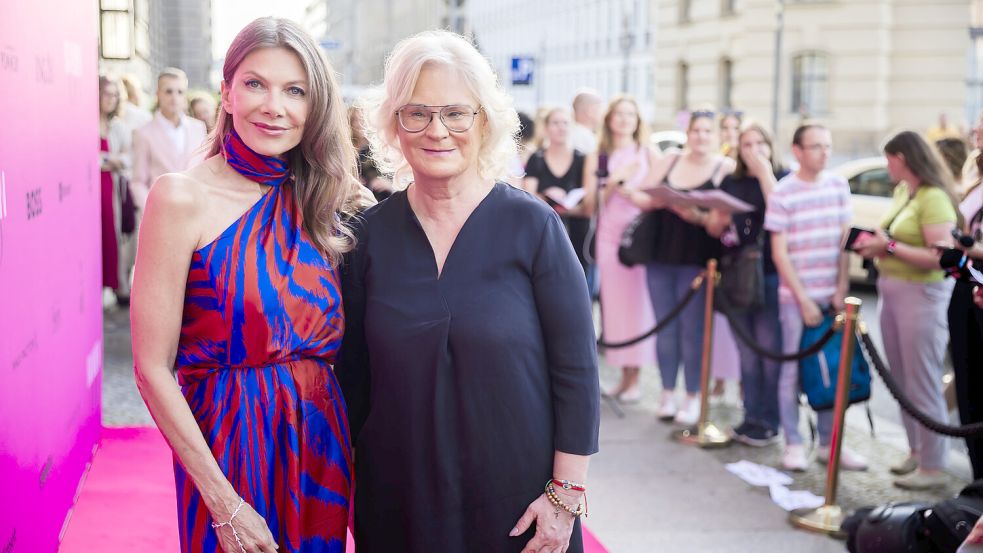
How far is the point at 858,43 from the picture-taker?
30.9 m

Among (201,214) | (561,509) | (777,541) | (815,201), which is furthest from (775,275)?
(201,214)

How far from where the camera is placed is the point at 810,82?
1260 inches

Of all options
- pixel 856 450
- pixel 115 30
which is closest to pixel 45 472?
pixel 115 30

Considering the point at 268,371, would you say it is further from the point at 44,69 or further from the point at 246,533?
the point at 44,69

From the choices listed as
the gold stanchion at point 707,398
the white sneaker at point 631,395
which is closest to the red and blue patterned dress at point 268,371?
the gold stanchion at point 707,398

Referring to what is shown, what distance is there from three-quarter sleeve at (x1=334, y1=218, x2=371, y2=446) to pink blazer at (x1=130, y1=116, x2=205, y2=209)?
6531 millimetres

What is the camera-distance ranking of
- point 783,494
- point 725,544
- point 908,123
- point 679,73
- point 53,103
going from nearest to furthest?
1. point 53,103
2. point 725,544
3. point 783,494
4. point 908,123
5. point 679,73

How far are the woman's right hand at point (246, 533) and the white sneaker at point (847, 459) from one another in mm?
4445

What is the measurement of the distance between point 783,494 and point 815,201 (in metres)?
1.59

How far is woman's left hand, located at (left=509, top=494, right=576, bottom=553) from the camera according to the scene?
2.80m

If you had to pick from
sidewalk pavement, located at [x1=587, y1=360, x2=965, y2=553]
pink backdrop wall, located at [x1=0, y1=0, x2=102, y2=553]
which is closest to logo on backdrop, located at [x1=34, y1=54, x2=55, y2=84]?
pink backdrop wall, located at [x1=0, y1=0, x2=102, y2=553]

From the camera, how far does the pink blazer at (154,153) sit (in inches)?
361

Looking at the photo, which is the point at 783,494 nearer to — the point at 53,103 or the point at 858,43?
the point at 53,103

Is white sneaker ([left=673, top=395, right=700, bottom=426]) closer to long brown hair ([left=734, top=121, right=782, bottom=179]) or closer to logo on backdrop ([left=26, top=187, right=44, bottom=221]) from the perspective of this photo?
long brown hair ([left=734, top=121, right=782, bottom=179])
